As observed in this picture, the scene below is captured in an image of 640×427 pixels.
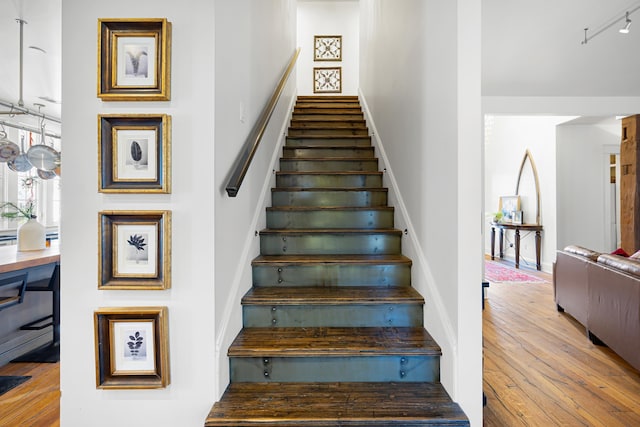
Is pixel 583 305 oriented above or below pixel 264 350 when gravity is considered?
below

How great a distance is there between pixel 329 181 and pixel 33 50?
3.25 m

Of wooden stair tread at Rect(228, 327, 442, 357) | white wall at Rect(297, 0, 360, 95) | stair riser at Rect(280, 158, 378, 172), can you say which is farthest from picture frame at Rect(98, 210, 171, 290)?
white wall at Rect(297, 0, 360, 95)

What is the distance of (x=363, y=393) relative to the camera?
1.49 metres

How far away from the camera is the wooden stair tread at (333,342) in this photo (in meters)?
1.54

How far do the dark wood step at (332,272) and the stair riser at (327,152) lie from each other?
1.56 m

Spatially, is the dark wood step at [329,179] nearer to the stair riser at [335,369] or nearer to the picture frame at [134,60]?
the picture frame at [134,60]

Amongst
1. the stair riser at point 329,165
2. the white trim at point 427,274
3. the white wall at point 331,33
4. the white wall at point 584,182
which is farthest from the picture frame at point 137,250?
the white wall at point 584,182

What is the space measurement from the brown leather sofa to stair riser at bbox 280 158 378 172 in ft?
6.61

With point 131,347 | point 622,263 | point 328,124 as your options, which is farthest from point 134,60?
point 622,263

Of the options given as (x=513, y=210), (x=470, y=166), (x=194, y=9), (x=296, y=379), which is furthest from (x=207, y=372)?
(x=513, y=210)

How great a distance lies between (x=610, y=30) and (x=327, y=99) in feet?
10.8

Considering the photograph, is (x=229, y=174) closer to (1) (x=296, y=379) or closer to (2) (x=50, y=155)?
(1) (x=296, y=379)

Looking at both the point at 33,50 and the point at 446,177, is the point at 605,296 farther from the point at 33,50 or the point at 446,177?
the point at 33,50

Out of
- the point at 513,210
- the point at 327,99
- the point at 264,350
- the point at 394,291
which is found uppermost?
the point at 327,99
